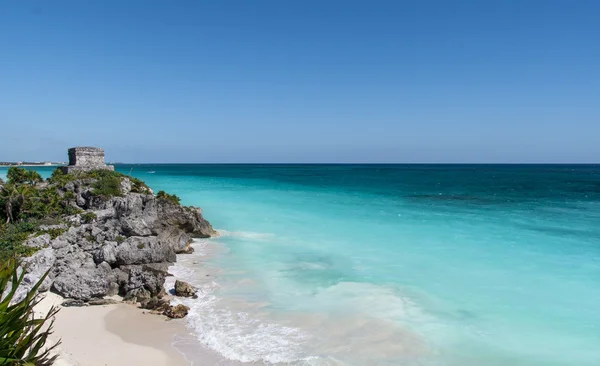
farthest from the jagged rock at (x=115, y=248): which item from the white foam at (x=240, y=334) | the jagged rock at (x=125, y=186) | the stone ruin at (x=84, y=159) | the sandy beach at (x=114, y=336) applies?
the stone ruin at (x=84, y=159)

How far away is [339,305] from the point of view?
9.88 metres

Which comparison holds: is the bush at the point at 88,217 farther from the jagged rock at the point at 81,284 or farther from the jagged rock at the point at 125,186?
the jagged rock at the point at 81,284

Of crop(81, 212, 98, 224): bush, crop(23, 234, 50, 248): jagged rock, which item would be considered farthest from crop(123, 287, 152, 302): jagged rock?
crop(81, 212, 98, 224): bush

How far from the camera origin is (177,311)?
29.0 ft

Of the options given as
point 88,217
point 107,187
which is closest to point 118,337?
point 88,217

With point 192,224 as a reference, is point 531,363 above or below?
below

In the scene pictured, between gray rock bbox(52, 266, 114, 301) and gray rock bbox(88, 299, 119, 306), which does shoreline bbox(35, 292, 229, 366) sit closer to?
gray rock bbox(88, 299, 119, 306)

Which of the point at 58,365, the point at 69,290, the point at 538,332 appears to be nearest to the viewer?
the point at 58,365

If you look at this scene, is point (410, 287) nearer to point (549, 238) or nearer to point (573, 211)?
point (549, 238)

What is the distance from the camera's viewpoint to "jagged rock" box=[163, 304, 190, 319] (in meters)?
8.73

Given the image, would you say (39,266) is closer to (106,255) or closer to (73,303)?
(73,303)

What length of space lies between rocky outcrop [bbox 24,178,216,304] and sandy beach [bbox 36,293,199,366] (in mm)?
524

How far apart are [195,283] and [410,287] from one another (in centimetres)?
640

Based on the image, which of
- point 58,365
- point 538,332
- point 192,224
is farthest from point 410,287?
point 192,224
